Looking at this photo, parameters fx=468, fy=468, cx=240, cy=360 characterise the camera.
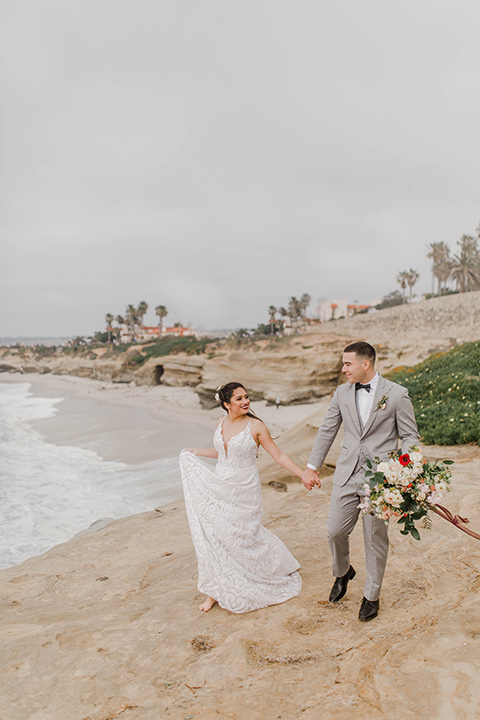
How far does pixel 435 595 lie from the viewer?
3.87m

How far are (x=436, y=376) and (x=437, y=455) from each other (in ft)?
18.9

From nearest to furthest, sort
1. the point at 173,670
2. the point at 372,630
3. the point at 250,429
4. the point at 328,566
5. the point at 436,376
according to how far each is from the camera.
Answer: the point at 173,670
the point at 372,630
the point at 250,429
the point at 328,566
the point at 436,376

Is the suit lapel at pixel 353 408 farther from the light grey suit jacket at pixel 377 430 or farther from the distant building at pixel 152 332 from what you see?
the distant building at pixel 152 332

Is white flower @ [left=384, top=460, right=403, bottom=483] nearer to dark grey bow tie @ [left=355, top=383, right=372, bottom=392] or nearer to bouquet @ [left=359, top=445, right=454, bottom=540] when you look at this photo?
bouquet @ [left=359, top=445, right=454, bottom=540]

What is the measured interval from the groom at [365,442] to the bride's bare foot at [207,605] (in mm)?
1048

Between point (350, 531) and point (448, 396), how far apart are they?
8.84 meters

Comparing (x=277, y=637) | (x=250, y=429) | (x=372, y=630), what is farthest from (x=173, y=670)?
(x=250, y=429)

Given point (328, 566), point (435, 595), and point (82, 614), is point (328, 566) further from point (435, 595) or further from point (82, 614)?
point (82, 614)

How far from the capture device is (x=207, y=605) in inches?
162

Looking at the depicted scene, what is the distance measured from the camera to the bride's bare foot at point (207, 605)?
4086mm

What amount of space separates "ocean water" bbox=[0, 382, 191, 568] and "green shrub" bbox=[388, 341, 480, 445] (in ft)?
20.0

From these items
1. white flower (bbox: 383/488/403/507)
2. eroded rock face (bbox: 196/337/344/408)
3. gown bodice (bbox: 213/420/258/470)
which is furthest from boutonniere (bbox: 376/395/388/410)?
eroded rock face (bbox: 196/337/344/408)

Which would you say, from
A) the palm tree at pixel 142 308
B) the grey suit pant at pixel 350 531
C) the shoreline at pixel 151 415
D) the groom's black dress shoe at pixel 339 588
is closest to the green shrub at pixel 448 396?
the groom's black dress shoe at pixel 339 588

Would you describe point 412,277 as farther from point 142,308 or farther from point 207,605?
point 207,605
